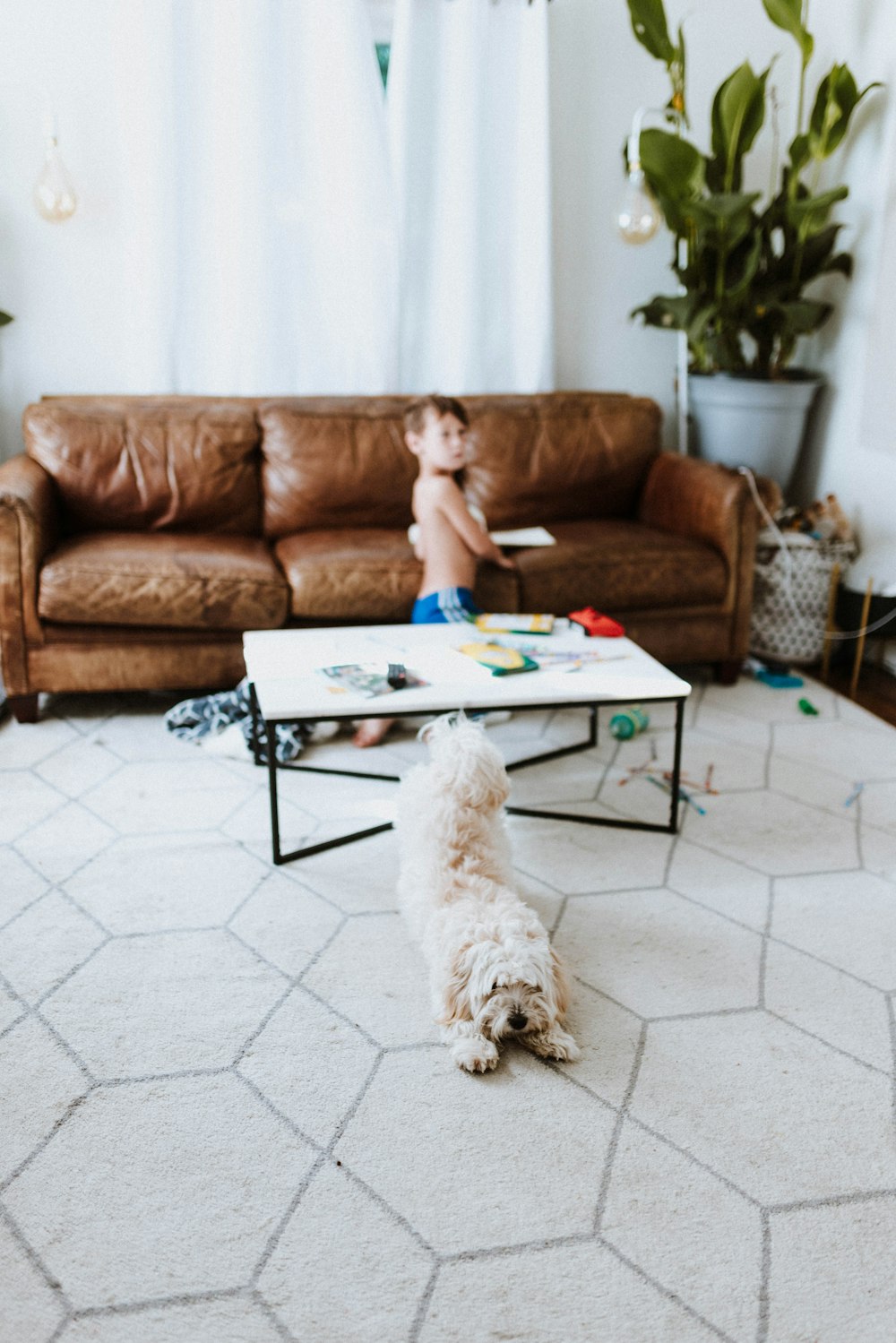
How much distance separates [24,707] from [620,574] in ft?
5.63

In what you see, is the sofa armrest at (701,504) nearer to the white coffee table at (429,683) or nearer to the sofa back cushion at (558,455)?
the sofa back cushion at (558,455)

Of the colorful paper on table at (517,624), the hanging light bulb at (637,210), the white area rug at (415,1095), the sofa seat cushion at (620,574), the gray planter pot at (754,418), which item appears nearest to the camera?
the white area rug at (415,1095)

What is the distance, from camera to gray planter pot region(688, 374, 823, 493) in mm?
3500

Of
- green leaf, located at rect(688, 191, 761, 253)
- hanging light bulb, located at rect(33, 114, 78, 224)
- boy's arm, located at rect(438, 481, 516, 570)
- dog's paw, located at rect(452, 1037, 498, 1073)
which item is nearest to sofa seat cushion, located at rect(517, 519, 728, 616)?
boy's arm, located at rect(438, 481, 516, 570)

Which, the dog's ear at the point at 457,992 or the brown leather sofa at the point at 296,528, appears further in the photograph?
the brown leather sofa at the point at 296,528

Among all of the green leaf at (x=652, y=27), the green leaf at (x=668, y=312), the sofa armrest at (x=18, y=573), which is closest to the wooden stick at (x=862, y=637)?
the green leaf at (x=668, y=312)

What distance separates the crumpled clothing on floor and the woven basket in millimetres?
1582

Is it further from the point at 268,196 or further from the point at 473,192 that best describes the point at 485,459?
the point at 268,196

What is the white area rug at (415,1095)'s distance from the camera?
3.87ft

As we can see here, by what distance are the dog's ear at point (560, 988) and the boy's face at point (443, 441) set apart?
157 cm

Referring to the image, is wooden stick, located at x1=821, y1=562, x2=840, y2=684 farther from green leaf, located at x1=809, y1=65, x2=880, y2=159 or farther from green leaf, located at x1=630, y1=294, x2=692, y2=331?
green leaf, located at x1=809, y1=65, x2=880, y2=159

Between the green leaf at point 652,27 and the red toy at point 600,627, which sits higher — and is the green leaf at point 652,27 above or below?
above

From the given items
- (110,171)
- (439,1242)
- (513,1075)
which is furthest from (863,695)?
(110,171)

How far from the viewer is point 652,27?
10.8 feet
